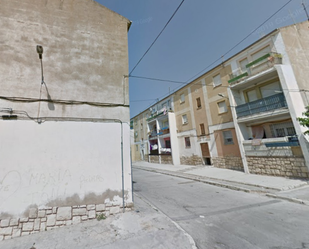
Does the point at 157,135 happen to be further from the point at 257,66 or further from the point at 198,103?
the point at 257,66

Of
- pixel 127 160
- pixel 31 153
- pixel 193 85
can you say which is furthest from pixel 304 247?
pixel 193 85

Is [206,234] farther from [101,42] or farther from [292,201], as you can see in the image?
[101,42]

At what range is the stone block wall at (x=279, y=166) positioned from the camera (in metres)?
9.36

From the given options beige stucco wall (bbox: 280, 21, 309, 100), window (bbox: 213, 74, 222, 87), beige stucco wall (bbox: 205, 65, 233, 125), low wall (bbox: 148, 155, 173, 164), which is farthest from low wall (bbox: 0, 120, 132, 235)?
low wall (bbox: 148, 155, 173, 164)

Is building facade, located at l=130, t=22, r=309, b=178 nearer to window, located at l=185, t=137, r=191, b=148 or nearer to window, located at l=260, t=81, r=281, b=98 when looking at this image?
window, located at l=260, t=81, r=281, b=98

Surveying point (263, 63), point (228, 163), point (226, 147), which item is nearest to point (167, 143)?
point (226, 147)

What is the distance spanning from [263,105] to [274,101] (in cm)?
72

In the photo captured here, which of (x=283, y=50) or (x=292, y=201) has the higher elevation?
(x=283, y=50)

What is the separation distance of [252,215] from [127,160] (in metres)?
4.68

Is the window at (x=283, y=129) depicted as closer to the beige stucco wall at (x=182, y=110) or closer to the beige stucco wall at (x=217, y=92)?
the beige stucco wall at (x=217, y=92)

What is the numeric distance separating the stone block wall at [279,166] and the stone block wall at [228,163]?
1642 millimetres

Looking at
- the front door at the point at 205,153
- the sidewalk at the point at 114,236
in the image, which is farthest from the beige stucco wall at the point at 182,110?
the sidewalk at the point at 114,236

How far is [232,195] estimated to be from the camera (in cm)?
740

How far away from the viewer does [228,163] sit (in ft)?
47.9
